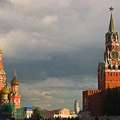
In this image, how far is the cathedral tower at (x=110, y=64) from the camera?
593ft

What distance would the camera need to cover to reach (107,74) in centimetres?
18138

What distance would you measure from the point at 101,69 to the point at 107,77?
4.55 m

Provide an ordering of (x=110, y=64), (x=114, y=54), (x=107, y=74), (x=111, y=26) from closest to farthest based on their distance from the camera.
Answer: (x=107, y=74) < (x=110, y=64) < (x=114, y=54) < (x=111, y=26)

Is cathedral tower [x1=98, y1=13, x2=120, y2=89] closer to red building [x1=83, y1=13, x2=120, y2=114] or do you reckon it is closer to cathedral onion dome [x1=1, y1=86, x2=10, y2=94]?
red building [x1=83, y1=13, x2=120, y2=114]

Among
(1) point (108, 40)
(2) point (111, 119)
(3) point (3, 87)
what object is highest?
(1) point (108, 40)

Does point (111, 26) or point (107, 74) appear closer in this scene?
point (107, 74)

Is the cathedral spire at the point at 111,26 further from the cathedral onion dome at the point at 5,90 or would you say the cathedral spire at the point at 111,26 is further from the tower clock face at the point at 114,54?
the cathedral onion dome at the point at 5,90

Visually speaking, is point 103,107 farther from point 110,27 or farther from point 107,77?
point 110,27

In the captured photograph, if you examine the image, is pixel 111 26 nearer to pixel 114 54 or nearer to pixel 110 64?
pixel 114 54

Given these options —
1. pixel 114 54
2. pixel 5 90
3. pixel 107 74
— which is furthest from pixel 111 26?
pixel 5 90

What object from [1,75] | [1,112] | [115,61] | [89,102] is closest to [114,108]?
[89,102]

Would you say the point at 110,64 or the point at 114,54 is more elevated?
the point at 114,54

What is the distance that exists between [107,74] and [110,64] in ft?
13.2

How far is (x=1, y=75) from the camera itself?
Answer: 19850cm
